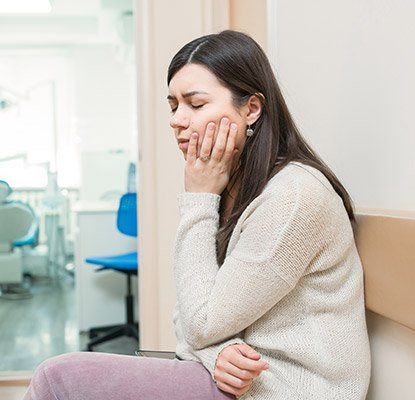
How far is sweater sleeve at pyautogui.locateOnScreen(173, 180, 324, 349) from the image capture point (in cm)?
87

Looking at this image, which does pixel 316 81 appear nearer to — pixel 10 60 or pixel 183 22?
pixel 183 22

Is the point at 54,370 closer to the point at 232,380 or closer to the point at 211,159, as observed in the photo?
the point at 232,380

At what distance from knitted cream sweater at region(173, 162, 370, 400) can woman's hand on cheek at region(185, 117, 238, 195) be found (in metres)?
0.12

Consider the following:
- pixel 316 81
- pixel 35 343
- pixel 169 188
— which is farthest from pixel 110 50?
pixel 316 81

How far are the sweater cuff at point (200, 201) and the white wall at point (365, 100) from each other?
292 millimetres

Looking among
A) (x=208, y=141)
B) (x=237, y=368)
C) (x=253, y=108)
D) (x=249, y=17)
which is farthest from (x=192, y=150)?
(x=249, y=17)

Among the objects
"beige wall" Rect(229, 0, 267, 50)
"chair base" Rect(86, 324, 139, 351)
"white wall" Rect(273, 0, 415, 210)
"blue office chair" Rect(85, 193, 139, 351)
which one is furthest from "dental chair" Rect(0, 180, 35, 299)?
"white wall" Rect(273, 0, 415, 210)

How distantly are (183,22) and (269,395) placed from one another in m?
1.52

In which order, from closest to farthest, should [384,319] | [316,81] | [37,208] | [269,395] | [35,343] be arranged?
[269,395]
[384,319]
[316,81]
[35,343]
[37,208]

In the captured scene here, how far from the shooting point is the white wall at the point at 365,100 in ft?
2.98

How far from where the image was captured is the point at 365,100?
105 cm

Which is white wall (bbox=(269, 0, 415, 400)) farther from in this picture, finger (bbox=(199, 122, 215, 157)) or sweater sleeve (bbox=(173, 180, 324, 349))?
finger (bbox=(199, 122, 215, 157))

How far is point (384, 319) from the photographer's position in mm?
1002

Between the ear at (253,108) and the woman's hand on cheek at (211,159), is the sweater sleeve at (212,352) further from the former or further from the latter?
the ear at (253,108)
